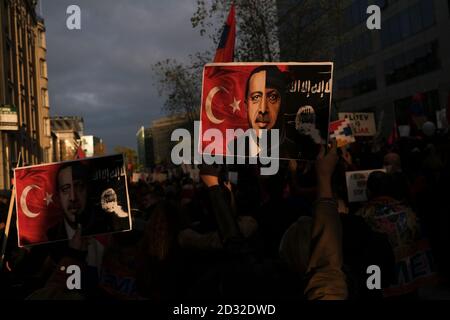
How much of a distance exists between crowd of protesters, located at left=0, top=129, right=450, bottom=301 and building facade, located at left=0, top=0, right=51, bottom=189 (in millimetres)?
21373

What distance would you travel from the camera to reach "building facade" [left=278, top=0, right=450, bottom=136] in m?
31.3

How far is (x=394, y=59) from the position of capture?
36062 mm

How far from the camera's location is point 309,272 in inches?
80.7

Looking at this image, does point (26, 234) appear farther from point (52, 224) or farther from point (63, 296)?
point (63, 296)

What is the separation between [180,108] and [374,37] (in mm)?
15016

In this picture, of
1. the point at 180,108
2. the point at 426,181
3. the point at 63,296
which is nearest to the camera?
the point at 63,296

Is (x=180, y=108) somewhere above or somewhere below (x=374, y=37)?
below

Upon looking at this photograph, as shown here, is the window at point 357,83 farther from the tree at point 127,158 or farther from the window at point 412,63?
the tree at point 127,158

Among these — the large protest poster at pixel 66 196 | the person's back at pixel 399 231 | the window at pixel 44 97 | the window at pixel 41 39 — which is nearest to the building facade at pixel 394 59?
the person's back at pixel 399 231

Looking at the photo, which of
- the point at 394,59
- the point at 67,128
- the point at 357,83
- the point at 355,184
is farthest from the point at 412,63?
the point at 67,128

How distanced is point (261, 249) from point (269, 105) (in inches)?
39.2

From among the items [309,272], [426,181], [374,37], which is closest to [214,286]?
[309,272]

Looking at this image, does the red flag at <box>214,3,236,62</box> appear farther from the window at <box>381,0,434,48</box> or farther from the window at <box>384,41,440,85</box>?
the window at <box>381,0,434,48</box>

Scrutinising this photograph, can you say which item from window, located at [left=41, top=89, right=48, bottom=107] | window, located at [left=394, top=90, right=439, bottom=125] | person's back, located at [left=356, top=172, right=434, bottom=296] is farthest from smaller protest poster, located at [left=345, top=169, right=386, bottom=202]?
window, located at [left=41, top=89, right=48, bottom=107]
